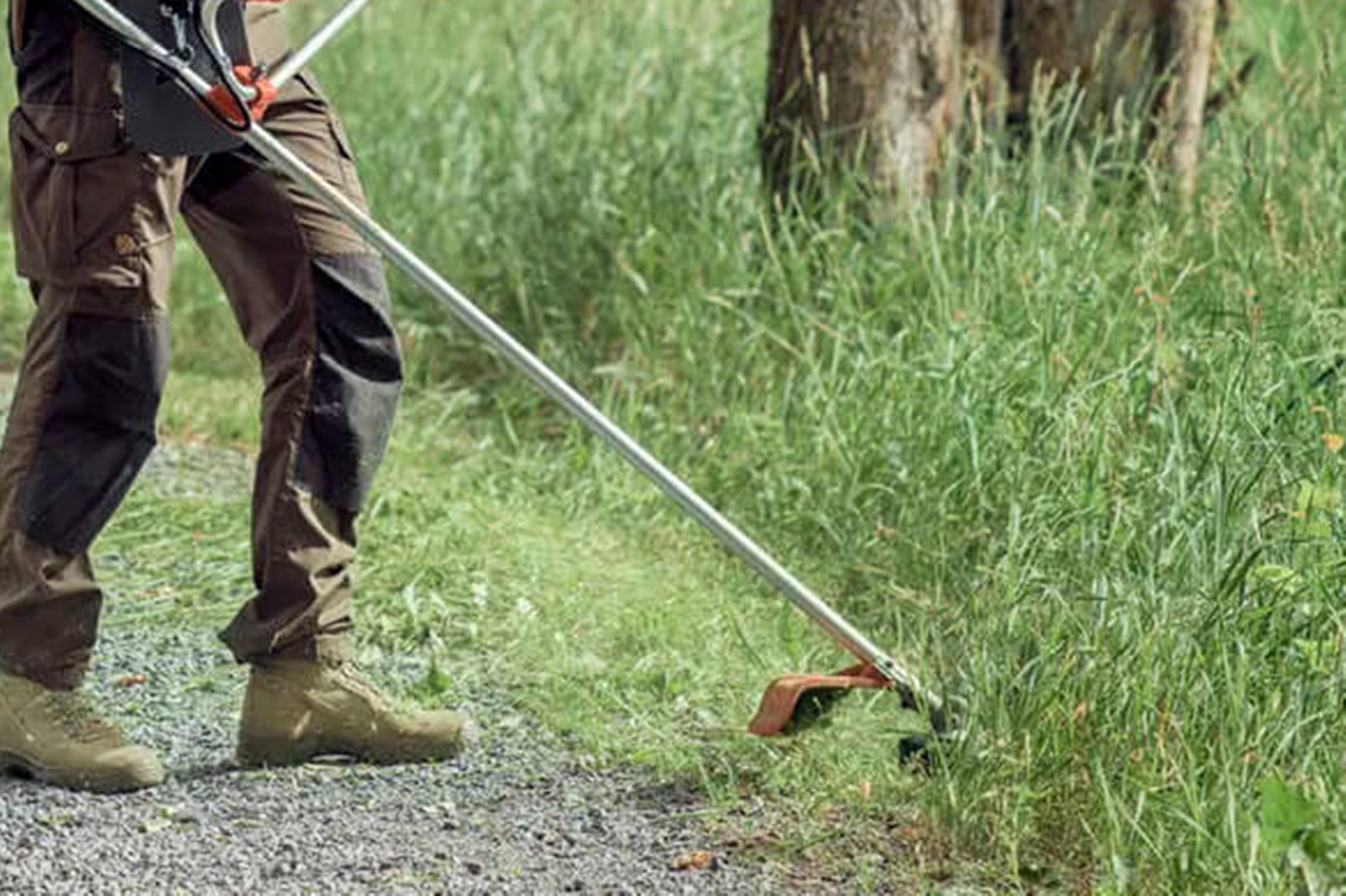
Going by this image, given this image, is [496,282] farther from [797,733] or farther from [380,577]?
[797,733]

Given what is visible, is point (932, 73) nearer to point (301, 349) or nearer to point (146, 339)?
point (301, 349)

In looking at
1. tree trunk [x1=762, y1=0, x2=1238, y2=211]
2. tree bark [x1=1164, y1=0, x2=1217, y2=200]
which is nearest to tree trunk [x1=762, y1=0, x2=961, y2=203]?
tree trunk [x1=762, y1=0, x2=1238, y2=211]

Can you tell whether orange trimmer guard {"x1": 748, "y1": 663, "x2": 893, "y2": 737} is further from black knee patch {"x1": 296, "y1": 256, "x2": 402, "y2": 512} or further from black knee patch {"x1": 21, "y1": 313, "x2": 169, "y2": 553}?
black knee patch {"x1": 21, "y1": 313, "x2": 169, "y2": 553}

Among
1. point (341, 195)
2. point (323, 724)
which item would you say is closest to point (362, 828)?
point (323, 724)

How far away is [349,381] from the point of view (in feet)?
13.1

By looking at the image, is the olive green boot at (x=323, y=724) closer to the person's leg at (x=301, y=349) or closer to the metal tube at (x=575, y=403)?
the person's leg at (x=301, y=349)

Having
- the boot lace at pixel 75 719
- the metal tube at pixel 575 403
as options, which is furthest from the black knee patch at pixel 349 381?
the boot lace at pixel 75 719

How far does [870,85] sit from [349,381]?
2374 millimetres

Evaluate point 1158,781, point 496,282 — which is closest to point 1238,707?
point 1158,781

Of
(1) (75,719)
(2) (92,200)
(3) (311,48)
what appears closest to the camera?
(3) (311,48)

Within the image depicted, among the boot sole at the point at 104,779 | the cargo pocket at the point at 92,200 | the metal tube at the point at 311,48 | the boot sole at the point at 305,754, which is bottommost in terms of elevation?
the boot sole at the point at 305,754

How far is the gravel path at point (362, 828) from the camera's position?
3.66m

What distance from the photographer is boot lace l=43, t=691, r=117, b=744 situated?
4043mm

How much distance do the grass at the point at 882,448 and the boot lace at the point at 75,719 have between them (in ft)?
2.39
